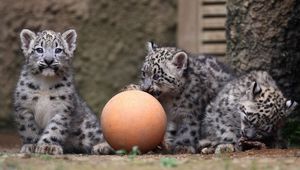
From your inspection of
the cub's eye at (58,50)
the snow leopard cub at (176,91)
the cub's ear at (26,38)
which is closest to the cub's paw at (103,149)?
the snow leopard cub at (176,91)

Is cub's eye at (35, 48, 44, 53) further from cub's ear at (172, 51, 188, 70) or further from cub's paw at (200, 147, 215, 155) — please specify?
cub's paw at (200, 147, 215, 155)

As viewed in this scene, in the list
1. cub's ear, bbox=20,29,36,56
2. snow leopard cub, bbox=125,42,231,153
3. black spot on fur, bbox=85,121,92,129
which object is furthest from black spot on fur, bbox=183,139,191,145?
cub's ear, bbox=20,29,36,56

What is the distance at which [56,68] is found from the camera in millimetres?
11539

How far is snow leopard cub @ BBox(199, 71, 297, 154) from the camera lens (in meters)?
11.2

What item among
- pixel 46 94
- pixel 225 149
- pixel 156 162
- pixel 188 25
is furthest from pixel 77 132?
pixel 188 25

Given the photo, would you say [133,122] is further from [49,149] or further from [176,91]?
[176,91]

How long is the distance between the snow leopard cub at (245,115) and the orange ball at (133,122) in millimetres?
833

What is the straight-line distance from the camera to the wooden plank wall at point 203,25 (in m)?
15.2

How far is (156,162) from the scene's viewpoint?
961 cm

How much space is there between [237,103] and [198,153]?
2.51 feet

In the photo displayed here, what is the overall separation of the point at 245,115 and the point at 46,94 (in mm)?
2400

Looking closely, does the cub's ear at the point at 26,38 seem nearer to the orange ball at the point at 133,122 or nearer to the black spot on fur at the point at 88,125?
the black spot on fur at the point at 88,125

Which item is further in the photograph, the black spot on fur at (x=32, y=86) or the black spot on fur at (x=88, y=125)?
the black spot on fur at (x=88, y=125)

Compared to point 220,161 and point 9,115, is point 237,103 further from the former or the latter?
point 9,115
